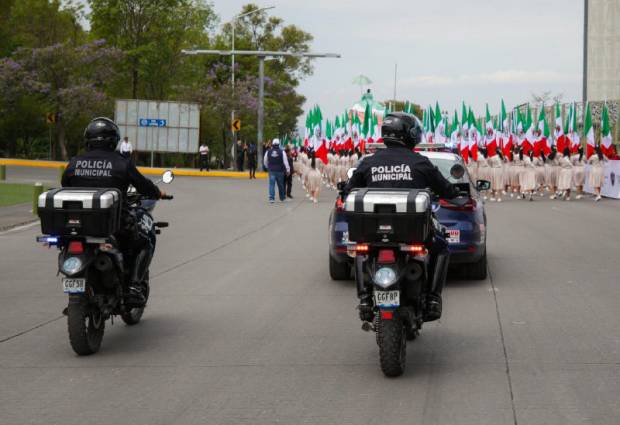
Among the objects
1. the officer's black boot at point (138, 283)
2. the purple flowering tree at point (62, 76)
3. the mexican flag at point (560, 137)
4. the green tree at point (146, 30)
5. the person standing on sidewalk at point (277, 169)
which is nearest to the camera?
the officer's black boot at point (138, 283)

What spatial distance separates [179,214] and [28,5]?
166 ft

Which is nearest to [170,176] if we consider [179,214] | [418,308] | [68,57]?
[418,308]

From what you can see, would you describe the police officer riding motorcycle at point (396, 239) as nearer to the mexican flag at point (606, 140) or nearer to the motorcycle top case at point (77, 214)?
the motorcycle top case at point (77, 214)

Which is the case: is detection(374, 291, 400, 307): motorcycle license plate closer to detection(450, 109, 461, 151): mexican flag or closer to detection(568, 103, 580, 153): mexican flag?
detection(568, 103, 580, 153): mexican flag

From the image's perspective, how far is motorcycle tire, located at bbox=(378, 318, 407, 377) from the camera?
705cm

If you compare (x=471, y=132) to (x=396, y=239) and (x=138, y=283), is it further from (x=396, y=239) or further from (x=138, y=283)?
(x=396, y=239)

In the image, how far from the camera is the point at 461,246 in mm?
12000

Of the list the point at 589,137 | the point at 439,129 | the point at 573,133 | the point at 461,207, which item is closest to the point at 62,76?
the point at 439,129

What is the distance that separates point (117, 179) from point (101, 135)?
0.36 m

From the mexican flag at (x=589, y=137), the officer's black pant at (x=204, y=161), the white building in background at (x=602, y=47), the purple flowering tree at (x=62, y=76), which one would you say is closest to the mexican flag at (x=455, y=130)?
the mexican flag at (x=589, y=137)

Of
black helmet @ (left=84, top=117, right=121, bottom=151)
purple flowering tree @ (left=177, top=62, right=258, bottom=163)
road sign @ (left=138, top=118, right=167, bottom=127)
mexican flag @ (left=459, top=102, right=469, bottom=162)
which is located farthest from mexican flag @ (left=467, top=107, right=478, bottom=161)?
black helmet @ (left=84, top=117, right=121, bottom=151)

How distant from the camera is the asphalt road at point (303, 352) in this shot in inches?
246

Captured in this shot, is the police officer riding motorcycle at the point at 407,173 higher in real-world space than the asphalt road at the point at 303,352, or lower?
higher

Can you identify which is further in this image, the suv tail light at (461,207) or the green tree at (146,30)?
the green tree at (146,30)
